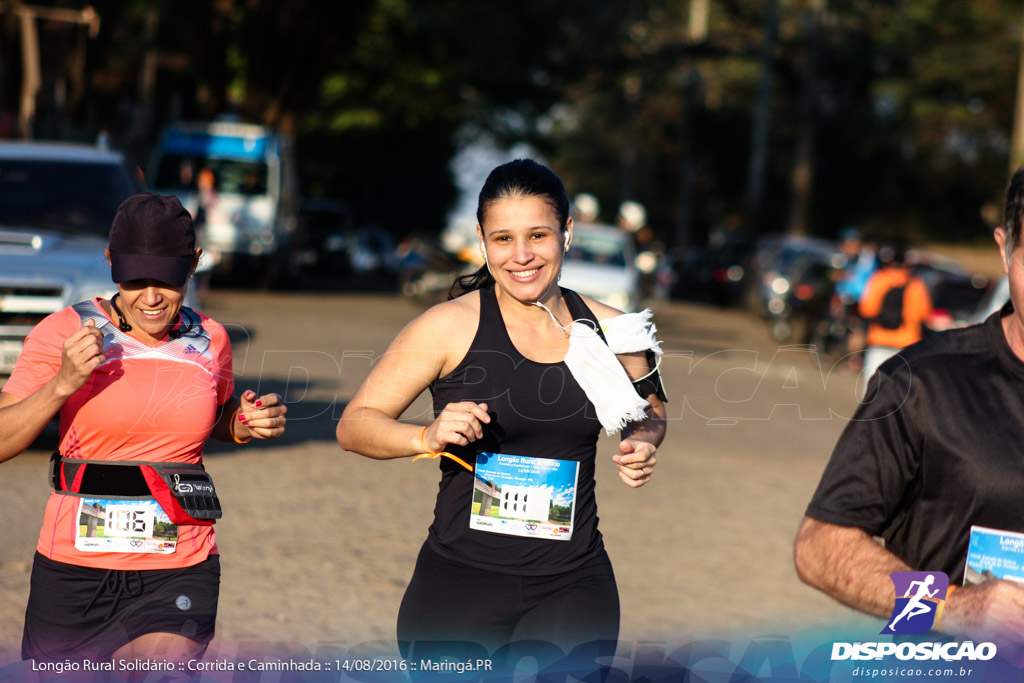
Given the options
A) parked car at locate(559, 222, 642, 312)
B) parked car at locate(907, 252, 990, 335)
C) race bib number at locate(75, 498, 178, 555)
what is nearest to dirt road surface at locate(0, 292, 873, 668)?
race bib number at locate(75, 498, 178, 555)

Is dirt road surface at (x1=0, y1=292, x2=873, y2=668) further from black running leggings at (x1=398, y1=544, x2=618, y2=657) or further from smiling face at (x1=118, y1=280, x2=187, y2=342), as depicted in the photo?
smiling face at (x1=118, y1=280, x2=187, y2=342)

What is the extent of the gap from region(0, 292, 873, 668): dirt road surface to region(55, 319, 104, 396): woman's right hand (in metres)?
0.94

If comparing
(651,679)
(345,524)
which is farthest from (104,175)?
(651,679)

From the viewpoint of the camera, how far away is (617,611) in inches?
151

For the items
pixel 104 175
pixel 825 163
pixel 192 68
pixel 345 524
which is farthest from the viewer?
pixel 825 163

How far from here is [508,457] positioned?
3.81m

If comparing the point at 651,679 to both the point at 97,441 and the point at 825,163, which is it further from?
the point at 825,163

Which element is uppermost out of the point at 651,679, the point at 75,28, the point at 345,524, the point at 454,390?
the point at 75,28

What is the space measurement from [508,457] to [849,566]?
1199mm

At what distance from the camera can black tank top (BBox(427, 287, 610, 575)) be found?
3.78m

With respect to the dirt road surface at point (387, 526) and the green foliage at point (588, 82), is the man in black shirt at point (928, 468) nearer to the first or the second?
the dirt road surface at point (387, 526)

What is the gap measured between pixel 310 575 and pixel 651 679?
142 inches

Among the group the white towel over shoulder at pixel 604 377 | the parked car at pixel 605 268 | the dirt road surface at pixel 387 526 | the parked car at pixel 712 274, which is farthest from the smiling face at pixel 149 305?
the parked car at pixel 712 274

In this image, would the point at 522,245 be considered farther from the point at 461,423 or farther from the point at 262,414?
the point at 262,414
